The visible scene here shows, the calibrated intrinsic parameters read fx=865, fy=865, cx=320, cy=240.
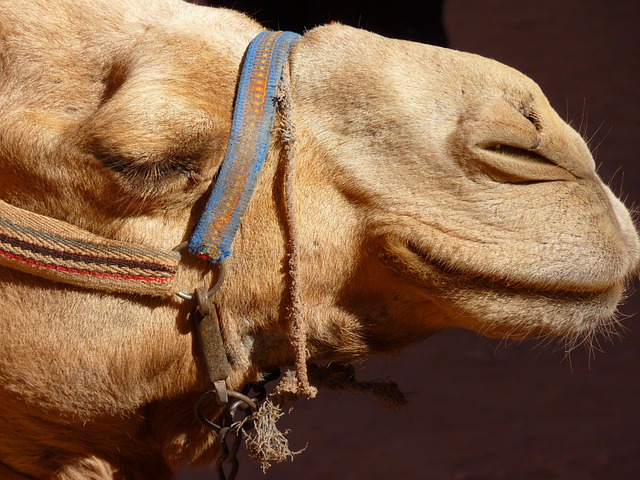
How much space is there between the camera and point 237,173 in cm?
142

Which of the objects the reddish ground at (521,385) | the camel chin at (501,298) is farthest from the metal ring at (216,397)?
the reddish ground at (521,385)

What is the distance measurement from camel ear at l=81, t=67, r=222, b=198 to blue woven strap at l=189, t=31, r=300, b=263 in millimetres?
38

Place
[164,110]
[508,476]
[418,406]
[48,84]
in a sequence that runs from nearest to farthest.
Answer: [164,110]
[48,84]
[508,476]
[418,406]

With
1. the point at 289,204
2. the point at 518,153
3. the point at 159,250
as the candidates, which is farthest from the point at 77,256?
the point at 518,153

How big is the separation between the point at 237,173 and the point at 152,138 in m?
0.15

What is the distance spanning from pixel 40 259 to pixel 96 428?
13.8 inches

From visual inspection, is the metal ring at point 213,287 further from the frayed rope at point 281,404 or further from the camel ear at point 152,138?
the frayed rope at point 281,404

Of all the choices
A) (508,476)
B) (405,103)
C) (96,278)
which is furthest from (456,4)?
(96,278)

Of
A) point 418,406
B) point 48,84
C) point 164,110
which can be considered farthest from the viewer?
point 418,406

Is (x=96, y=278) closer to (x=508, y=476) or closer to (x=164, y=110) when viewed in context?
(x=164, y=110)

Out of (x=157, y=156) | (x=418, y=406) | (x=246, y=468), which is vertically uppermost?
(x=157, y=156)

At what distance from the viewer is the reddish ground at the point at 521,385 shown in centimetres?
347

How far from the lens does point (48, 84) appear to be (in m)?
1.48

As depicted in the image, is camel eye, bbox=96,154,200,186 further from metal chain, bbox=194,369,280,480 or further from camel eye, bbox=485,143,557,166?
camel eye, bbox=485,143,557,166
